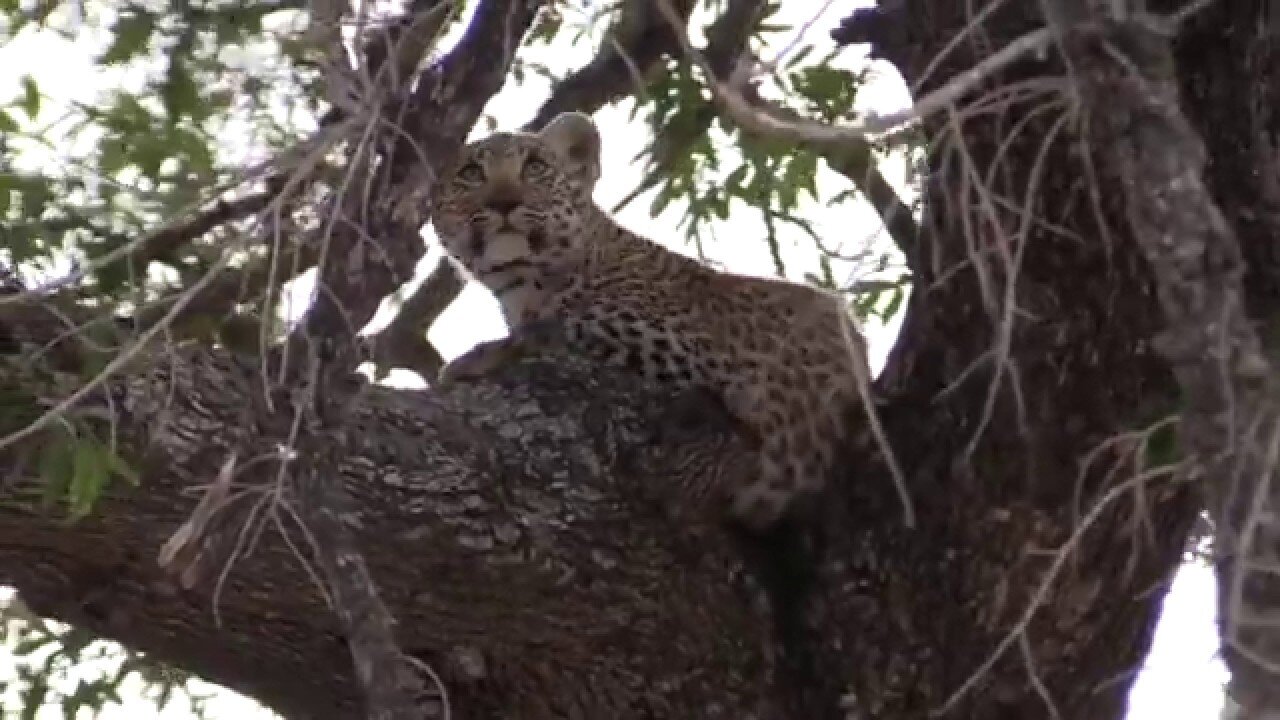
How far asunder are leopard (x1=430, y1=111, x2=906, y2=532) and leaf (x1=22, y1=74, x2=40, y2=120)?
4.20 ft

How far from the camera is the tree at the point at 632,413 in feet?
9.50

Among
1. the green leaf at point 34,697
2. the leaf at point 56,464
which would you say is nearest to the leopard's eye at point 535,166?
the green leaf at point 34,697

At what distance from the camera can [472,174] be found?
5.77 meters

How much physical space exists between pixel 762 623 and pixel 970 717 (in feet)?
1.43

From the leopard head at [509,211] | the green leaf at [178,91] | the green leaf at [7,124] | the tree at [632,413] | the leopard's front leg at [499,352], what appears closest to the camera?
the tree at [632,413]

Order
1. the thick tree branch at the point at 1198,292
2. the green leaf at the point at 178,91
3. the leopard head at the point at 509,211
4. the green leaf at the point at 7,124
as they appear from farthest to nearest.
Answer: the leopard head at the point at 509,211 → the green leaf at the point at 7,124 → the green leaf at the point at 178,91 → the thick tree branch at the point at 1198,292

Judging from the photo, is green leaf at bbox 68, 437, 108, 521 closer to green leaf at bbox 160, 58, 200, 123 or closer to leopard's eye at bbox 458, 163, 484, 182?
green leaf at bbox 160, 58, 200, 123

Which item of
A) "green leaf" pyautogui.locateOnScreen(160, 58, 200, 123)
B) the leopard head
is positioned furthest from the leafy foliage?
the leopard head

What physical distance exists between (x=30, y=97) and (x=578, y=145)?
2.40 meters

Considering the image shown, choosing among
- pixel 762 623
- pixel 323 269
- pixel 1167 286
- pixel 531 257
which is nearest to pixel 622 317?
pixel 531 257

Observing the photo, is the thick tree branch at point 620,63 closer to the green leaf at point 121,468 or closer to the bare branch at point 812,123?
the green leaf at point 121,468

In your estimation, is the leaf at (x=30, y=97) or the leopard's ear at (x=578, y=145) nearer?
the leaf at (x=30, y=97)

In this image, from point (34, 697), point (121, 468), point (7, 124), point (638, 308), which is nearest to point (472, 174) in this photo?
point (638, 308)

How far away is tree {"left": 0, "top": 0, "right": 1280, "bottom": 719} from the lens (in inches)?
114
